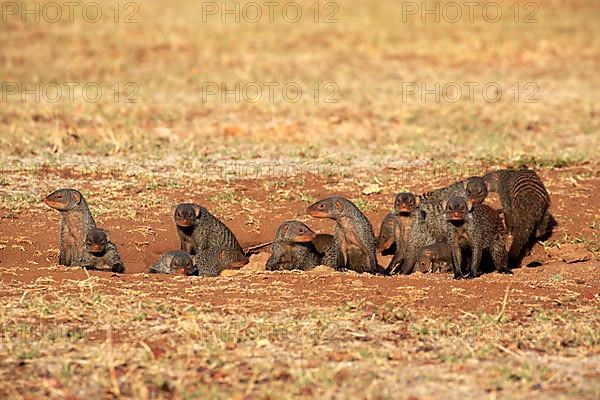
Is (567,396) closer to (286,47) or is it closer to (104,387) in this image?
(104,387)

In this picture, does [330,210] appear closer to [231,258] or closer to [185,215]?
[231,258]

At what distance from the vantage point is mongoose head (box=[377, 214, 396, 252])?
7121 mm

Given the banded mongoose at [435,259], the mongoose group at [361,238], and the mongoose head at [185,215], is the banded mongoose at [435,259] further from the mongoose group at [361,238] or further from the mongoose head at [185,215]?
the mongoose head at [185,215]

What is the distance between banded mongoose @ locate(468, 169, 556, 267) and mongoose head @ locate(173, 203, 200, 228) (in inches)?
84.3

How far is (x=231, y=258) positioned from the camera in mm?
6707

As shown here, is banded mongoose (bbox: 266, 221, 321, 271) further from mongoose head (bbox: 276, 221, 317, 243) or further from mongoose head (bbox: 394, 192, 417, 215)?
mongoose head (bbox: 394, 192, 417, 215)

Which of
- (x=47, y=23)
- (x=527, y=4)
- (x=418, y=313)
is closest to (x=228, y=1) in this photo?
(x=47, y=23)

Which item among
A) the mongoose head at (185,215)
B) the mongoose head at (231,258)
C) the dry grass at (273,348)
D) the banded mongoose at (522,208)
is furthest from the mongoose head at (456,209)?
the mongoose head at (185,215)

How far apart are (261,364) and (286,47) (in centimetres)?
1183

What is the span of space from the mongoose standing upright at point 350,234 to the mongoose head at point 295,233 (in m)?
0.19

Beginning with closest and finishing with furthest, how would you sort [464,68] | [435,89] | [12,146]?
[12,146], [435,89], [464,68]

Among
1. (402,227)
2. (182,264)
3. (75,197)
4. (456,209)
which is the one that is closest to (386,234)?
(402,227)

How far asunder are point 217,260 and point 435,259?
1.51 m

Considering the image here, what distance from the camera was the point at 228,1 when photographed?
2039cm
